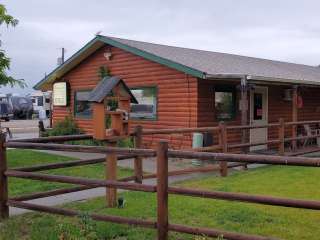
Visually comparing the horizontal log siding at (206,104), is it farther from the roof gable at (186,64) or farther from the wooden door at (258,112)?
the wooden door at (258,112)

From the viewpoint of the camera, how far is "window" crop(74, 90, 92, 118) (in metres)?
18.9

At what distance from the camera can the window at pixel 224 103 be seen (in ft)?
49.6

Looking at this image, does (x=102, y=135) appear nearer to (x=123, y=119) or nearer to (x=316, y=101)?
(x=123, y=119)

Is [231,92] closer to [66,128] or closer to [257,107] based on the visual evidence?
[257,107]

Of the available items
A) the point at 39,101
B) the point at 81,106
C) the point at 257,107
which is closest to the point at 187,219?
the point at 257,107

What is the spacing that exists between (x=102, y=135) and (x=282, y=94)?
1179 cm

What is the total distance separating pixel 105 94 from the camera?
7035 millimetres

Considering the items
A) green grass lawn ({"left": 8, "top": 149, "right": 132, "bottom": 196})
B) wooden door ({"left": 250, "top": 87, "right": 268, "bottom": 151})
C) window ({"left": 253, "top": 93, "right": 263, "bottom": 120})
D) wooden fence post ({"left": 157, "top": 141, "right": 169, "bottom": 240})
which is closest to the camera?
wooden fence post ({"left": 157, "top": 141, "right": 169, "bottom": 240})

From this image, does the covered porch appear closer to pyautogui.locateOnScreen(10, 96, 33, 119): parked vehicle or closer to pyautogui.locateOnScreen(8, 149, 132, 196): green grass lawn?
pyautogui.locateOnScreen(8, 149, 132, 196): green grass lawn

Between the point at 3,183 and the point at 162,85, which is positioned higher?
the point at 162,85

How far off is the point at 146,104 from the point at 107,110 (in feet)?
Result: 29.4

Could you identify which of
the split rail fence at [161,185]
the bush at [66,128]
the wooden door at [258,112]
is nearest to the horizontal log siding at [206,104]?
the wooden door at [258,112]

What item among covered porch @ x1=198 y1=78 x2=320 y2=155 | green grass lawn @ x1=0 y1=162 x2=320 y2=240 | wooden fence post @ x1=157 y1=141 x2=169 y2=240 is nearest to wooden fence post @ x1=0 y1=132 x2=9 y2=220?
green grass lawn @ x1=0 y1=162 x2=320 y2=240

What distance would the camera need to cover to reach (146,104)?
16.3m
